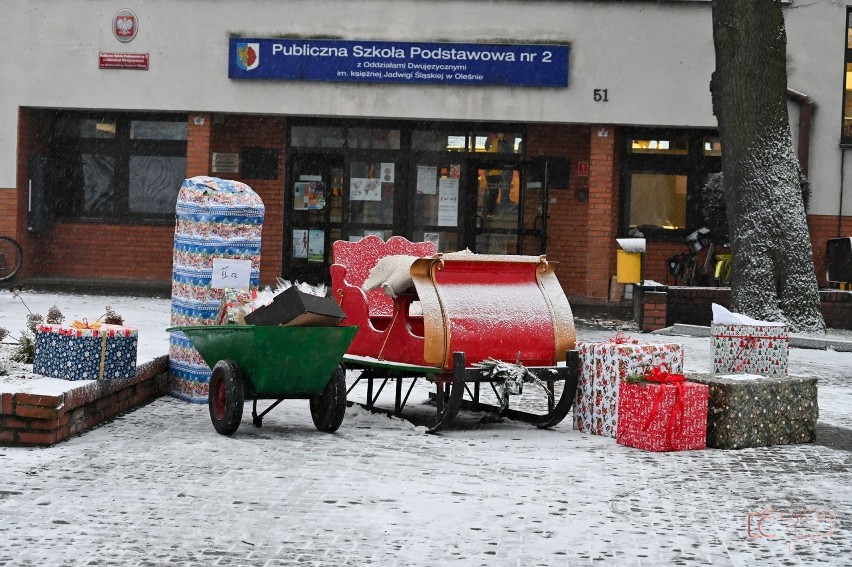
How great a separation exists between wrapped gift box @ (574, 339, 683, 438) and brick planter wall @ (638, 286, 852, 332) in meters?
7.08

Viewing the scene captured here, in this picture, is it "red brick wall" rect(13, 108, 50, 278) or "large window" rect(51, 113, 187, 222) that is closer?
"red brick wall" rect(13, 108, 50, 278)

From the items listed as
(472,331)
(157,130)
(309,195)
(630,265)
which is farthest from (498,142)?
(472,331)

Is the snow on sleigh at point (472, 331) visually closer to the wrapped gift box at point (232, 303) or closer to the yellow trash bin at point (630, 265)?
the wrapped gift box at point (232, 303)

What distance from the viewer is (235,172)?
21.7 m

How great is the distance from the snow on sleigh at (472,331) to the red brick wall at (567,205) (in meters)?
12.6

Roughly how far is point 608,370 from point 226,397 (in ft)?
8.05

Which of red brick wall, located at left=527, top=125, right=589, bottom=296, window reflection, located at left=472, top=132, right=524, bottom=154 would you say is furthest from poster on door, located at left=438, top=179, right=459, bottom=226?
red brick wall, located at left=527, top=125, right=589, bottom=296

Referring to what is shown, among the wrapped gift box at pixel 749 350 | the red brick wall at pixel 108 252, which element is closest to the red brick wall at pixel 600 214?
the red brick wall at pixel 108 252

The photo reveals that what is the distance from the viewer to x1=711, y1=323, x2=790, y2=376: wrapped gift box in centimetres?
962

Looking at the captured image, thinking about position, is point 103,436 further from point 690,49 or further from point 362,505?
point 690,49

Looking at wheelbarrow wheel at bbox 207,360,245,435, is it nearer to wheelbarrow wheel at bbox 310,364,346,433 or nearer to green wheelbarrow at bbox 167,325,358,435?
green wheelbarrow at bbox 167,325,358,435

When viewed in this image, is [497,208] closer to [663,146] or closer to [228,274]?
[663,146]

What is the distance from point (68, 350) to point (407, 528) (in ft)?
10.6

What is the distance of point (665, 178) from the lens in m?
21.2
